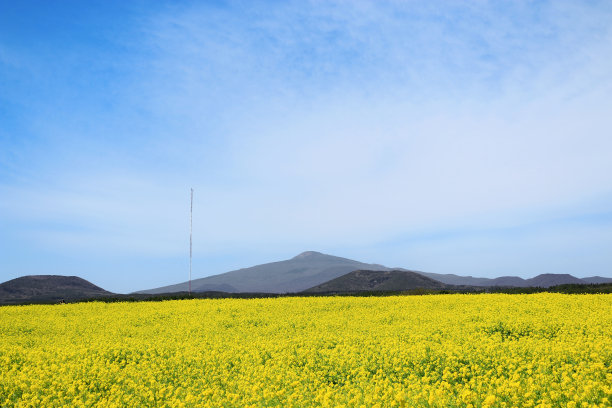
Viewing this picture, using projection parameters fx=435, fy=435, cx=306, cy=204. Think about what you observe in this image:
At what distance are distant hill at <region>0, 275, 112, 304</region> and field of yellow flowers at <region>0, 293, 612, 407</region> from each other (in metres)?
48.9

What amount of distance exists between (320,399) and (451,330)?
32.4 feet

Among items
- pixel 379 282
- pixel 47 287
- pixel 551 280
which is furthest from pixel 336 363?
pixel 551 280

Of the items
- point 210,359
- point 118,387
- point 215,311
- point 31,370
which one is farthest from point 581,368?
point 215,311

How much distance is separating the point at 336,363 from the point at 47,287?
237ft

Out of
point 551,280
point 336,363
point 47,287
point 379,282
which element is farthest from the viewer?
point 551,280

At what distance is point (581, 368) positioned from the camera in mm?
9172

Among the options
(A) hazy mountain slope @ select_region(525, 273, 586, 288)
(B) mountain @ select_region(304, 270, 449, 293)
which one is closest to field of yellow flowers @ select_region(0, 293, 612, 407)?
(B) mountain @ select_region(304, 270, 449, 293)

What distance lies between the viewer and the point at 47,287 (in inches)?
2734

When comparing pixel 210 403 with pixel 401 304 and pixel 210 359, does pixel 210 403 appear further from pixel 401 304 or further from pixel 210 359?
pixel 401 304

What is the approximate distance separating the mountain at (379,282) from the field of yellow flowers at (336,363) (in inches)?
1364

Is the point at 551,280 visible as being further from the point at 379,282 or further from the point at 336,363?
the point at 336,363

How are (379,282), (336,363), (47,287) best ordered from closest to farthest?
1. (336,363)
2. (379,282)
3. (47,287)

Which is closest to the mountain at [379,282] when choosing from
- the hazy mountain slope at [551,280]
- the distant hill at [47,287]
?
the hazy mountain slope at [551,280]

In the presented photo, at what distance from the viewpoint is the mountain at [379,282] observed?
5706 cm
